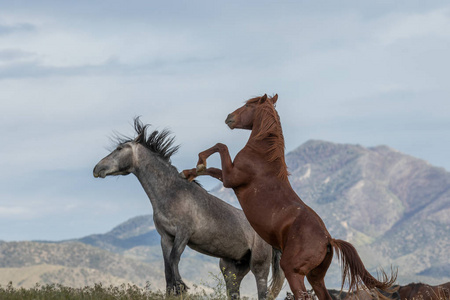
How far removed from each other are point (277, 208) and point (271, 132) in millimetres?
1373

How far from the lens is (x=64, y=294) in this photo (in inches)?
476

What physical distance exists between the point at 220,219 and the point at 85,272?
6582 inches

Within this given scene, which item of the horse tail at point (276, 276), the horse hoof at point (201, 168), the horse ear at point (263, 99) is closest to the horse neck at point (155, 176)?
the horse hoof at point (201, 168)

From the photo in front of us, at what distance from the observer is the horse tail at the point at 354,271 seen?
11.2 metres

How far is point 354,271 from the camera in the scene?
11.4 meters

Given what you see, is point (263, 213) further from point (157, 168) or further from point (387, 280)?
point (157, 168)

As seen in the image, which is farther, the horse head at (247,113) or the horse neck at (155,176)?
the horse neck at (155,176)

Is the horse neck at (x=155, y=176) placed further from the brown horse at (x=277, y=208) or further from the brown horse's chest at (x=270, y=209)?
the brown horse's chest at (x=270, y=209)

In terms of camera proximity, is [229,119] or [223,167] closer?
[223,167]

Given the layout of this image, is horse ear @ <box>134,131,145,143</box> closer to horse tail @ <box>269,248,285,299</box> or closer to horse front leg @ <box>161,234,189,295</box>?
horse front leg @ <box>161,234,189,295</box>

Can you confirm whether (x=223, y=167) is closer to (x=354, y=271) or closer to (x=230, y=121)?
(x=230, y=121)

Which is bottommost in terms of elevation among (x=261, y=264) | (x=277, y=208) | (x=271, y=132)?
(x=261, y=264)

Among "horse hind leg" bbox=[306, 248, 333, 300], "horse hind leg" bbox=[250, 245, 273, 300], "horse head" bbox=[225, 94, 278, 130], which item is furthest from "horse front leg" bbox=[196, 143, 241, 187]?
"horse hind leg" bbox=[250, 245, 273, 300]

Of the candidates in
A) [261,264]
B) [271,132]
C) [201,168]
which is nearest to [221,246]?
[261,264]
